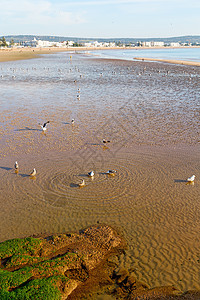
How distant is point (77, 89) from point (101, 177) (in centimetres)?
2607

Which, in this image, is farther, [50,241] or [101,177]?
[101,177]

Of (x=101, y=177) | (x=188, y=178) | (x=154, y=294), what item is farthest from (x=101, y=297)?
(x=188, y=178)

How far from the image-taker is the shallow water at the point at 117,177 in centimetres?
979

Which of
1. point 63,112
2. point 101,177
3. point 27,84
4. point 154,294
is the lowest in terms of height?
point 154,294

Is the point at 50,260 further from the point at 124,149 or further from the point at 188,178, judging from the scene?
the point at 124,149

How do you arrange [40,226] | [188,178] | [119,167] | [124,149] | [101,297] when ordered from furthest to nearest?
[124,149]
[119,167]
[188,178]
[40,226]
[101,297]

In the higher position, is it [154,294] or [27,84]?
[27,84]

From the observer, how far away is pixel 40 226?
10.8 metres

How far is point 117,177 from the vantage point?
14.5 metres

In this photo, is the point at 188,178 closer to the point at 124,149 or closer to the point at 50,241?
the point at 124,149

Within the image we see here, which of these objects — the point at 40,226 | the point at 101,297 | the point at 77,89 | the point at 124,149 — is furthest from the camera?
the point at 77,89

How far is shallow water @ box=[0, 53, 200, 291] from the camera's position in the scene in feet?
32.1

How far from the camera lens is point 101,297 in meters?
7.64

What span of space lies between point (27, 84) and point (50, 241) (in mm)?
37088
